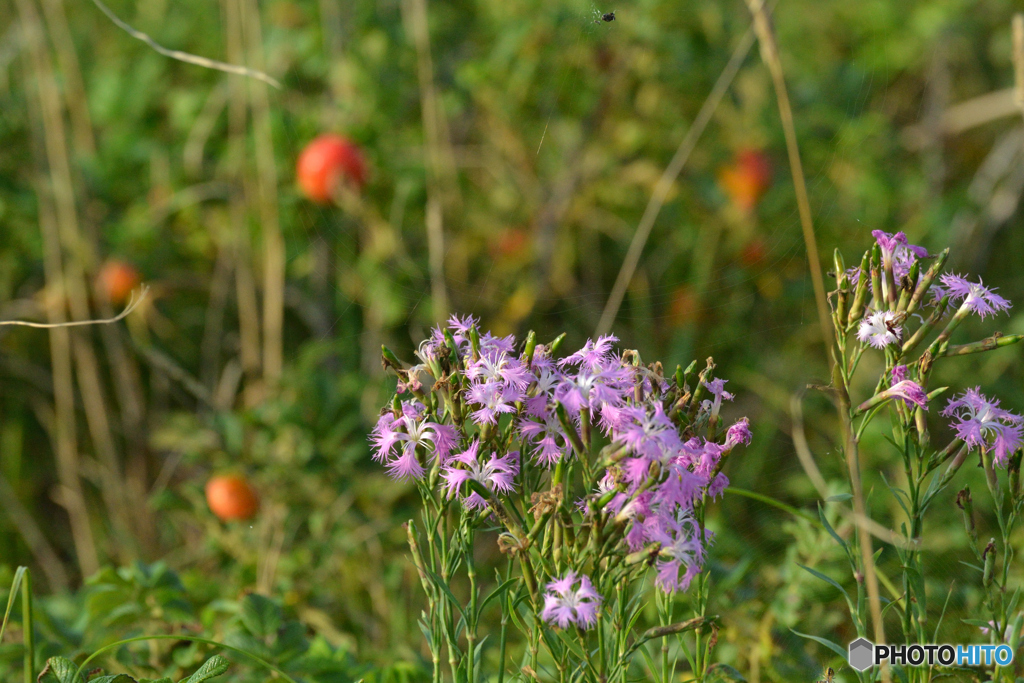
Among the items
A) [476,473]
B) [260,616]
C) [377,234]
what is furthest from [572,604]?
[377,234]

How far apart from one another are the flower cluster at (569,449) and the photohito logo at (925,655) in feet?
0.48

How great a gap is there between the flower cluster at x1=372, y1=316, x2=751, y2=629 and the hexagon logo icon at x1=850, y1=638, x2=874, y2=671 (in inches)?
5.6

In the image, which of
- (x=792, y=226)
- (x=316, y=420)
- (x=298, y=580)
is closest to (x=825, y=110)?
(x=792, y=226)

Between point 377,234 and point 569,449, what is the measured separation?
1288 mm

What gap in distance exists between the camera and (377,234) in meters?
1.80

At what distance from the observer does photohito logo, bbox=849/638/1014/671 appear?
627 millimetres

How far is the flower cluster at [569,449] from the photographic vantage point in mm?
537

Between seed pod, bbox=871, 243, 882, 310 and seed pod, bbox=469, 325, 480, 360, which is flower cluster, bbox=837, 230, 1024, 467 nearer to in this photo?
seed pod, bbox=871, 243, 882, 310

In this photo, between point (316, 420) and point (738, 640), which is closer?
point (738, 640)

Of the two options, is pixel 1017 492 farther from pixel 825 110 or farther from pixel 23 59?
pixel 23 59

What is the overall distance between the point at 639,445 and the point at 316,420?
1.03m

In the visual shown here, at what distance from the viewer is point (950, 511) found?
1427 mm

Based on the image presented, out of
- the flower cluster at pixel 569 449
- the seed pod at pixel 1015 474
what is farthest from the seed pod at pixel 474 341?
the seed pod at pixel 1015 474

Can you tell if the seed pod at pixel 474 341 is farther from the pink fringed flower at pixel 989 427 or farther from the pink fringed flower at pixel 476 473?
the pink fringed flower at pixel 989 427
